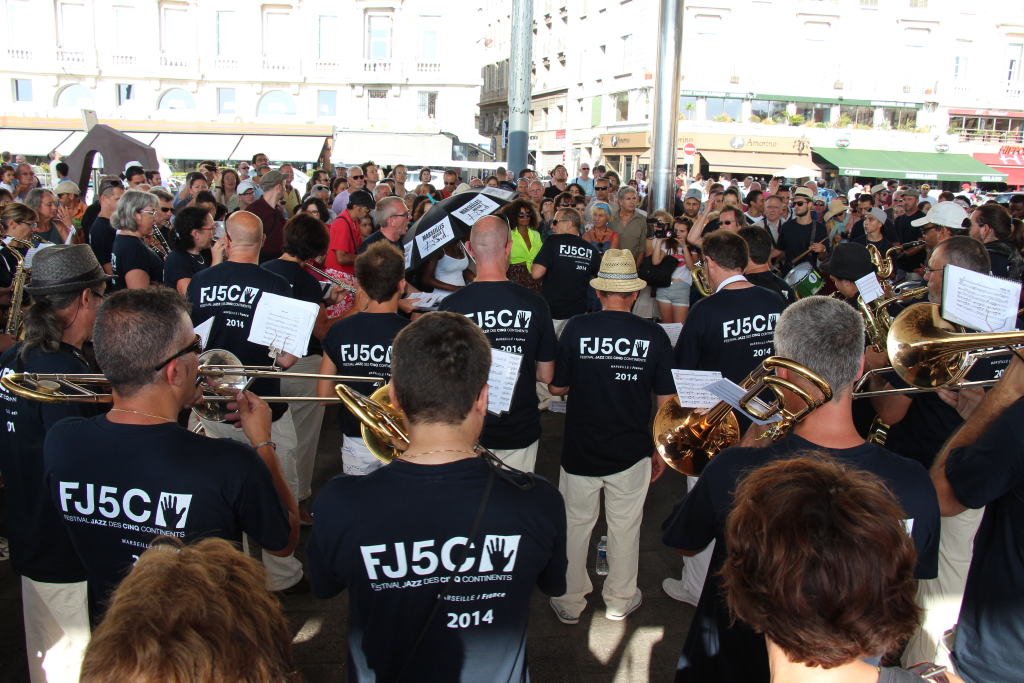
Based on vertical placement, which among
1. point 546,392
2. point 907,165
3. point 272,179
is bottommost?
point 546,392

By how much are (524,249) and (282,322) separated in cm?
412

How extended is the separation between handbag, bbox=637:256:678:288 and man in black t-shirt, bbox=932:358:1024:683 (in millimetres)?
4970

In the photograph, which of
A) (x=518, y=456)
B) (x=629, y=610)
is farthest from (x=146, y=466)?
(x=629, y=610)

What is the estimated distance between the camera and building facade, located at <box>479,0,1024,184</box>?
33219mm

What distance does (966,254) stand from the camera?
3322 mm

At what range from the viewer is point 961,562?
3.13 meters

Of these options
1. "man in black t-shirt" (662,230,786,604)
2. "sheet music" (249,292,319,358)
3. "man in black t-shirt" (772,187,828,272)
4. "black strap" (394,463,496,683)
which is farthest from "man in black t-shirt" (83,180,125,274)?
"man in black t-shirt" (772,187,828,272)

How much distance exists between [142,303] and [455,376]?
3.15ft

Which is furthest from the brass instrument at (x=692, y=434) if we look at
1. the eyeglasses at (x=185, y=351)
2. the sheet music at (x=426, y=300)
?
the sheet music at (x=426, y=300)

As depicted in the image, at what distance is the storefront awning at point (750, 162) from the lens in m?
32.3

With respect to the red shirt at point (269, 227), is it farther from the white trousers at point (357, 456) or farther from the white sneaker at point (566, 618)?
the white sneaker at point (566, 618)

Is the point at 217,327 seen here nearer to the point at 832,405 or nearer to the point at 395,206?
the point at 395,206

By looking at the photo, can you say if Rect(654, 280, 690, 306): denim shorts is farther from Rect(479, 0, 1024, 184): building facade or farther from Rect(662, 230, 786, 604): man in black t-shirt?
Rect(479, 0, 1024, 184): building facade

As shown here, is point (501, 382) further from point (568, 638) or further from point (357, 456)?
point (568, 638)
